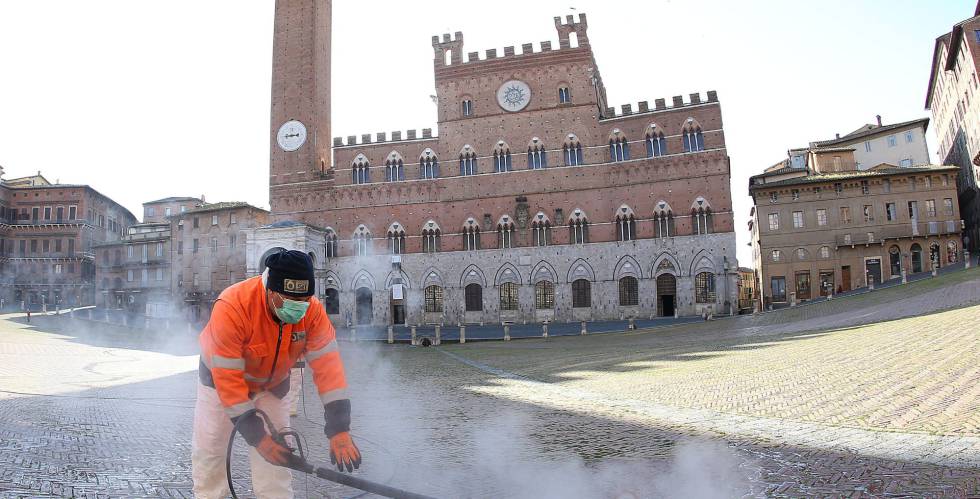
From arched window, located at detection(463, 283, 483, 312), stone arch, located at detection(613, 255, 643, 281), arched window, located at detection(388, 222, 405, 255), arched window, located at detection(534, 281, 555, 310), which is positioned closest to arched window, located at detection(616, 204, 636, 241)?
stone arch, located at detection(613, 255, 643, 281)

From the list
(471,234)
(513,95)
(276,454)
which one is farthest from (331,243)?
(276,454)

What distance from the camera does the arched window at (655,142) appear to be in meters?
34.2

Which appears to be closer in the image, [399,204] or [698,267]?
[698,267]

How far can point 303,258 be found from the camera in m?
3.67

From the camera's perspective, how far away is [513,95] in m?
36.8

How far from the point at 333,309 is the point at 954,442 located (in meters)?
35.4

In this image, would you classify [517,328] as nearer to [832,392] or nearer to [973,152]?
[832,392]

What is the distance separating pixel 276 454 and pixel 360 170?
3630cm

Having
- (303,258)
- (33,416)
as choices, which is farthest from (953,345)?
(33,416)

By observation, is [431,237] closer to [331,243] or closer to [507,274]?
[507,274]

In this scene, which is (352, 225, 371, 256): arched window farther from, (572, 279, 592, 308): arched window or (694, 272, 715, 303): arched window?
(694, 272, 715, 303): arched window

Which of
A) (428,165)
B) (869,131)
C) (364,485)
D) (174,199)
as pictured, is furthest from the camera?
(174,199)

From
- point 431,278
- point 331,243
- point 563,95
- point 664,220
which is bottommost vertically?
point 431,278

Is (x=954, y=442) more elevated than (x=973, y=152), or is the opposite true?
(x=973, y=152)
